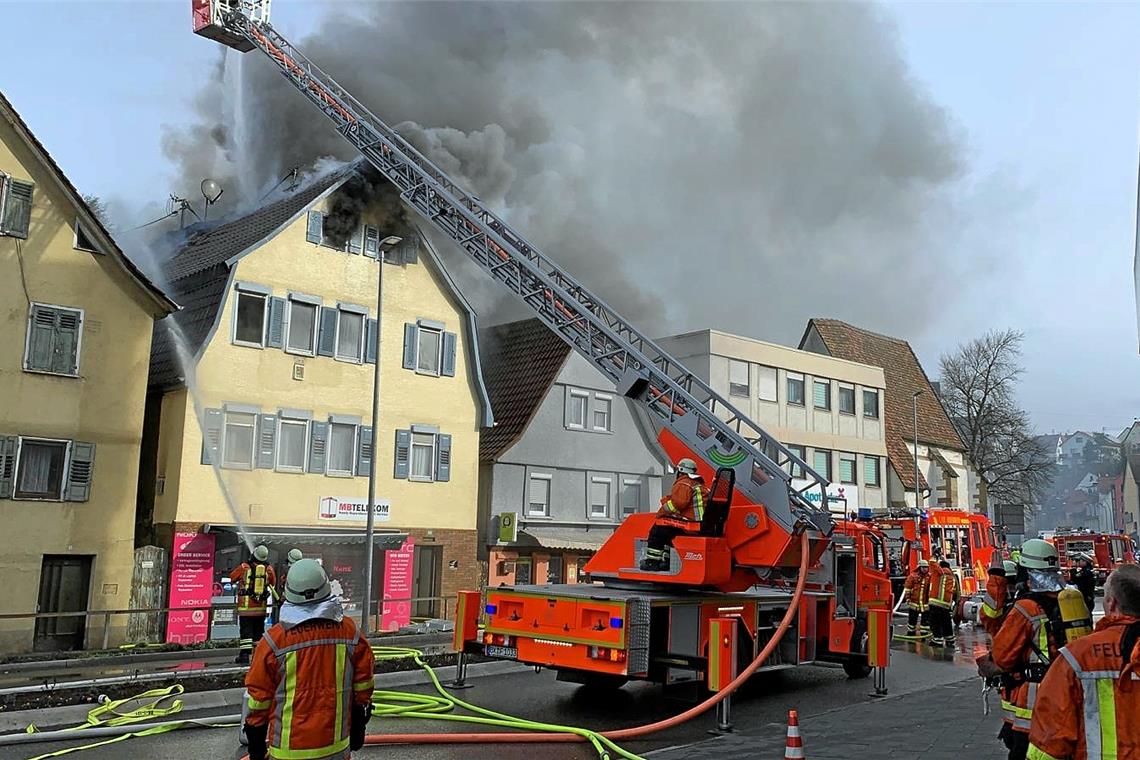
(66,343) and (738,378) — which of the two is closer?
(66,343)

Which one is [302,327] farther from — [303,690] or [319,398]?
[303,690]

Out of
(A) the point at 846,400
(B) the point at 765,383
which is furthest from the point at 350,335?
(A) the point at 846,400

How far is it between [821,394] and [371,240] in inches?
753

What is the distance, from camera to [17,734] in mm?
8266

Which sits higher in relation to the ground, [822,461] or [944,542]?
[822,461]

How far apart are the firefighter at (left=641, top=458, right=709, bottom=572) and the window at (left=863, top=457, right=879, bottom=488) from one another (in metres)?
28.2

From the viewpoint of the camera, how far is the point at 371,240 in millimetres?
22859

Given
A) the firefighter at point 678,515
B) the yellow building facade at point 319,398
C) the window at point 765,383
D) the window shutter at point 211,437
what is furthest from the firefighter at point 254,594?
the window at point 765,383

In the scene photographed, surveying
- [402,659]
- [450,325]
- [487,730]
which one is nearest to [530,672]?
[402,659]

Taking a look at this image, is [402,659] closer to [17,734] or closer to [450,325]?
[17,734]

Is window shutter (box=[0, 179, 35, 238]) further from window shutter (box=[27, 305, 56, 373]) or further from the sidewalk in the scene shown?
the sidewalk

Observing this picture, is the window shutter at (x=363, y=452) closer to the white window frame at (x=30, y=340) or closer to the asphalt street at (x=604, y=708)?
the white window frame at (x=30, y=340)

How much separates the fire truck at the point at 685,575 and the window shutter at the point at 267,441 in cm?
870

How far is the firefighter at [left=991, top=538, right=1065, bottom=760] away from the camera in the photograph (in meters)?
5.42
